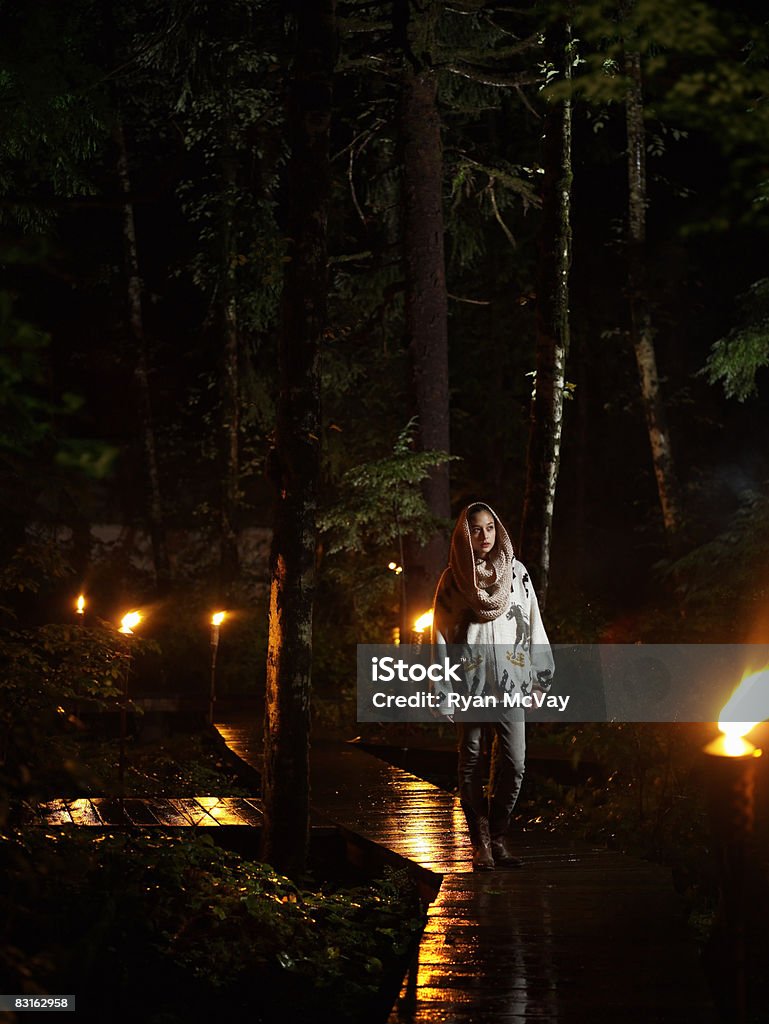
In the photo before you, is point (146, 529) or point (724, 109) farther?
point (146, 529)

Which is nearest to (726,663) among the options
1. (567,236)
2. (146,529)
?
(567,236)

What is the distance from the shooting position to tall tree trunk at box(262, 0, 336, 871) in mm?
8211

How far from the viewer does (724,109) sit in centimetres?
609

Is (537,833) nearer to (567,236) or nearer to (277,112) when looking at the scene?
(567,236)

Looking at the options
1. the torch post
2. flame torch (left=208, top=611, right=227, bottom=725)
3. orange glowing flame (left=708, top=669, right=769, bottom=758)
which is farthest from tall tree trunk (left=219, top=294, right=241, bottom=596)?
orange glowing flame (left=708, top=669, right=769, bottom=758)

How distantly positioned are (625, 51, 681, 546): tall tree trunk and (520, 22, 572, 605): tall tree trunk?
32.8ft

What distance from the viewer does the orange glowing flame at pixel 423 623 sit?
1427cm

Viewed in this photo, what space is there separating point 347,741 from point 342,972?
24.7 ft

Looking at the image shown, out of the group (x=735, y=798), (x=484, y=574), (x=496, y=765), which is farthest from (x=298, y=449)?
(x=735, y=798)

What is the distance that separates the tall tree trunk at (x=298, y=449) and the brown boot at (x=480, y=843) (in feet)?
4.53

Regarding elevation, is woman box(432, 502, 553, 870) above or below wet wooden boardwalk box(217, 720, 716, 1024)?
above

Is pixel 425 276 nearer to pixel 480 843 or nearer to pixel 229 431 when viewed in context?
pixel 229 431

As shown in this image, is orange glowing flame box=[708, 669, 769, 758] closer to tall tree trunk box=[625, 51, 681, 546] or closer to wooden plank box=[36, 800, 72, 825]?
wooden plank box=[36, 800, 72, 825]

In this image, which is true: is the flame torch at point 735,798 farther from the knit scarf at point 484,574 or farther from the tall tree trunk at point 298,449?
the tall tree trunk at point 298,449
